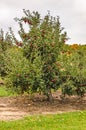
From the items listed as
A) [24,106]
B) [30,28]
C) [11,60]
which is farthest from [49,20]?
[24,106]

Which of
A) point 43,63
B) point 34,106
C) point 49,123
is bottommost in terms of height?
point 49,123

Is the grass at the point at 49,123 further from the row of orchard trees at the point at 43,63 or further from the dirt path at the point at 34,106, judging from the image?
the row of orchard trees at the point at 43,63

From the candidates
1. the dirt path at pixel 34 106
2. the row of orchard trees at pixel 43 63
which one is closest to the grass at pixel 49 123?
the dirt path at pixel 34 106

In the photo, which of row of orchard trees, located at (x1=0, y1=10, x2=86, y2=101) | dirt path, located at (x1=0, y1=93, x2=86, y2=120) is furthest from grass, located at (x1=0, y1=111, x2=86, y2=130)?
row of orchard trees, located at (x1=0, y1=10, x2=86, y2=101)

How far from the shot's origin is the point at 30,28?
67.2ft

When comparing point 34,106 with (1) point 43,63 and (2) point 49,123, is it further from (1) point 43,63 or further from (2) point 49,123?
(2) point 49,123

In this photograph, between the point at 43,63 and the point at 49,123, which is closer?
the point at 49,123

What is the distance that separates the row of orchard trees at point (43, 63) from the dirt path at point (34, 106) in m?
0.58

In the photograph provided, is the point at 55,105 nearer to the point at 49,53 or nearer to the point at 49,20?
the point at 49,53

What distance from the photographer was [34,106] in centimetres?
1970

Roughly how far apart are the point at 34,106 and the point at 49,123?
4.32 m

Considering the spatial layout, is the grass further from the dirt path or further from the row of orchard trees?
the row of orchard trees

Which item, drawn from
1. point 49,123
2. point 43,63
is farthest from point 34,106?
point 49,123

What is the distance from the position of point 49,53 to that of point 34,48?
644 mm
